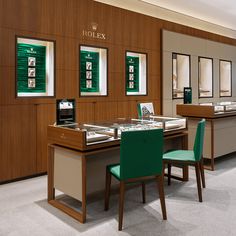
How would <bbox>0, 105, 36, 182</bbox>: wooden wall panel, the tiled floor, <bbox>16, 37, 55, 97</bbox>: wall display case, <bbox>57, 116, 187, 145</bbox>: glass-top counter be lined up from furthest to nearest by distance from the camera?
1. <bbox>16, 37, 55, 97</bbox>: wall display case
2. <bbox>0, 105, 36, 182</bbox>: wooden wall panel
3. <bbox>57, 116, 187, 145</bbox>: glass-top counter
4. the tiled floor

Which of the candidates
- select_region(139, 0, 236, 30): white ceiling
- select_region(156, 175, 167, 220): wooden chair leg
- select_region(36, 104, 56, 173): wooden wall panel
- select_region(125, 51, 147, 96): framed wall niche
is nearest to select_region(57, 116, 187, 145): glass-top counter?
select_region(156, 175, 167, 220): wooden chair leg

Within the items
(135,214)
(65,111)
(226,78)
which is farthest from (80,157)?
(226,78)

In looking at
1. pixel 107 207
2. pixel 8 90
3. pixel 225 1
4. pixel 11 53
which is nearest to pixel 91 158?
pixel 107 207

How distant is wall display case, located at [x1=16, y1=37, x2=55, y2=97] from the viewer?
4555 millimetres

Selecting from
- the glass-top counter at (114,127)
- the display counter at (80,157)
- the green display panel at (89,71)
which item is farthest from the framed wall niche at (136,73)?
the display counter at (80,157)

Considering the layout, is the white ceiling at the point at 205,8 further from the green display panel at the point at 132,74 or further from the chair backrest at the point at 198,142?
the chair backrest at the point at 198,142

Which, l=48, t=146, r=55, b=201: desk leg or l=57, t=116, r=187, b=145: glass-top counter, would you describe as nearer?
l=57, t=116, r=187, b=145: glass-top counter

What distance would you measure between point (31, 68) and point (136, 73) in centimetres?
251

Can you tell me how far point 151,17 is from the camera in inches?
256

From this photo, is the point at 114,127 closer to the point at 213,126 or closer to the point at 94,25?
the point at 213,126

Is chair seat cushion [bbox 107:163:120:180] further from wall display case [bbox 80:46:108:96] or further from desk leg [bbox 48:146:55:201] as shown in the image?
wall display case [bbox 80:46:108:96]

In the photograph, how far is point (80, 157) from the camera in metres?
2.97

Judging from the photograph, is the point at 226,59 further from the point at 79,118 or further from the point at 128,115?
the point at 79,118

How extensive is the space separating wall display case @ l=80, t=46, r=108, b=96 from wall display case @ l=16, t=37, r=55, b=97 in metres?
0.65
